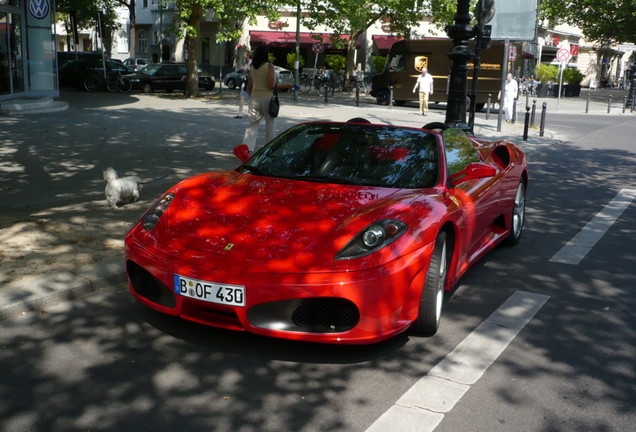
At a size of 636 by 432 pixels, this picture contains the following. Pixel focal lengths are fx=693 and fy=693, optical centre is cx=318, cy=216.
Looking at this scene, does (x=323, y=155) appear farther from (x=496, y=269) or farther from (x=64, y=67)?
(x=64, y=67)

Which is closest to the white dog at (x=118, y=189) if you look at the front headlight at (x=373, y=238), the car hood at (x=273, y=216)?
the car hood at (x=273, y=216)

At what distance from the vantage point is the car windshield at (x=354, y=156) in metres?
4.88

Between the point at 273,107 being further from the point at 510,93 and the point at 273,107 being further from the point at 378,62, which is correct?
the point at 378,62

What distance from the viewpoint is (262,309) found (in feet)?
12.3

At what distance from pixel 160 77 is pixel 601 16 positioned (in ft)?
106

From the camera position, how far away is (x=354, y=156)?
5086mm

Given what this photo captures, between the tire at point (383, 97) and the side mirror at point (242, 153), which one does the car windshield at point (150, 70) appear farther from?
the side mirror at point (242, 153)

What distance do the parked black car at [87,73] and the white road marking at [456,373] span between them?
27.3 metres

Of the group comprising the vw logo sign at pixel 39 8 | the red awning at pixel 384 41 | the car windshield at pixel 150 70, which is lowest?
the car windshield at pixel 150 70

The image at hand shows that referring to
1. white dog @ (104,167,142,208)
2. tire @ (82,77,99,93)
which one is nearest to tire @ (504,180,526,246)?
white dog @ (104,167,142,208)

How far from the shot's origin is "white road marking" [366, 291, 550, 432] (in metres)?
3.26

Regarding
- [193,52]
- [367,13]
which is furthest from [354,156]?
[367,13]

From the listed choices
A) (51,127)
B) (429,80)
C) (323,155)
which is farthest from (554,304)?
(429,80)

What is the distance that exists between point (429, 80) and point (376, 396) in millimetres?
22494
